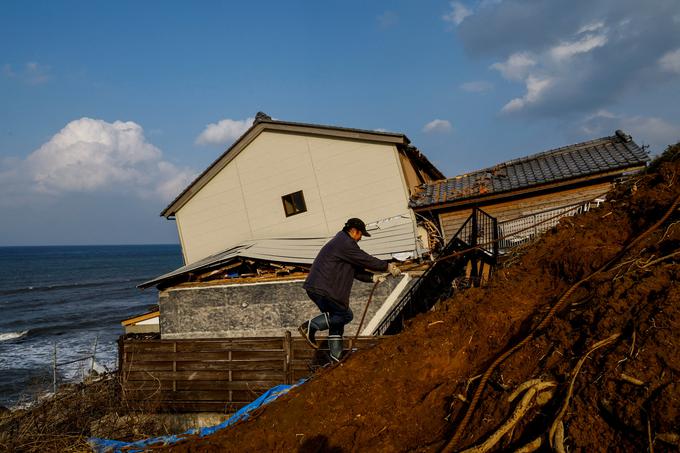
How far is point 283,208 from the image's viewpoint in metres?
17.7

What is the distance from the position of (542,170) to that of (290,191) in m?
9.13

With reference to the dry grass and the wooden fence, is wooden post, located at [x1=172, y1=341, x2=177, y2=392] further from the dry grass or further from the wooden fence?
the dry grass

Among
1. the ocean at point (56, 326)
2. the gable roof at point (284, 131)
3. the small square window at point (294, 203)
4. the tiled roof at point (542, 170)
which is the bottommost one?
the ocean at point (56, 326)

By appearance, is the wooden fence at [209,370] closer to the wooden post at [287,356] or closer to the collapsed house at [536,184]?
the wooden post at [287,356]

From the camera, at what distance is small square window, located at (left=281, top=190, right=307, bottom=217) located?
17438 mm

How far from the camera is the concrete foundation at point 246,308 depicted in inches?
507

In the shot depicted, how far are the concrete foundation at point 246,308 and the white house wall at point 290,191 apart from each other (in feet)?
14.1

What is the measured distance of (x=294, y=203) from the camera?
57.7 feet

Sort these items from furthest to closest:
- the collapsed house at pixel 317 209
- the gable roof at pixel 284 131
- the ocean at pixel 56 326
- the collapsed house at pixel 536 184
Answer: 1. the ocean at pixel 56 326
2. the gable roof at pixel 284 131
3. the collapsed house at pixel 536 184
4. the collapsed house at pixel 317 209

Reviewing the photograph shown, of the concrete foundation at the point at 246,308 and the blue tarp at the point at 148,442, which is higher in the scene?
the concrete foundation at the point at 246,308

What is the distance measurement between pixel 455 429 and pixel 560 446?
3.08 feet

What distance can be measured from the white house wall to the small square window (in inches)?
6.3

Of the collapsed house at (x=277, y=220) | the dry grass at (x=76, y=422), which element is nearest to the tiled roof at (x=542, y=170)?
Result: the collapsed house at (x=277, y=220)

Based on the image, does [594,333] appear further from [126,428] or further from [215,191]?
[215,191]
